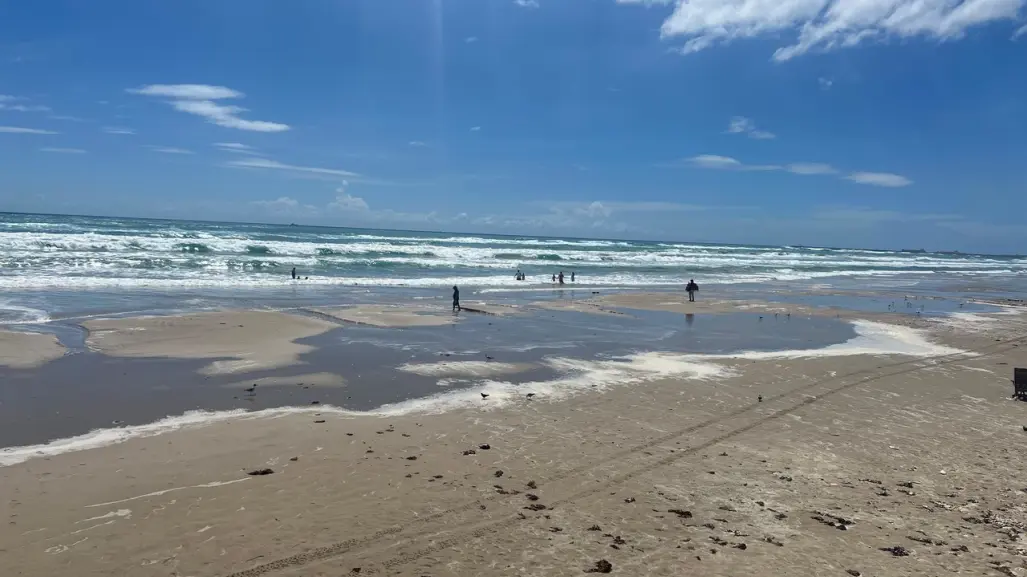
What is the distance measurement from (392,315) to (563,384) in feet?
37.7

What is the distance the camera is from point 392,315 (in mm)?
22625

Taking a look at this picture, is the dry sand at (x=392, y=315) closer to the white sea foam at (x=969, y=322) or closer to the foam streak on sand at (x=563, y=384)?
the foam streak on sand at (x=563, y=384)

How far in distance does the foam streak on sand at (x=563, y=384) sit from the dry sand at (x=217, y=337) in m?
3.78

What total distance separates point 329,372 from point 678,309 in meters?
17.9

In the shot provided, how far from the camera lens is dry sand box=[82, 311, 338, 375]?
14.3m

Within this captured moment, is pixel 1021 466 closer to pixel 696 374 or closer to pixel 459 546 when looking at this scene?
pixel 696 374

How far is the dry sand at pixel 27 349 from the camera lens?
1284 cm

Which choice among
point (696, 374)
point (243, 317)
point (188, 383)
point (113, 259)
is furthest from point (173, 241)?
point (696, 374)

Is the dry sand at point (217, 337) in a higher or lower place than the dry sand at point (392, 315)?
lower

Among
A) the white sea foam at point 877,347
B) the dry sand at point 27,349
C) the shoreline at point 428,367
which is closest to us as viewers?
the shoreline at point 428,367

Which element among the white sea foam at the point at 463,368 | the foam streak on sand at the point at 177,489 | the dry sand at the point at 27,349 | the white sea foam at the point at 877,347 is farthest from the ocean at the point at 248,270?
the white sea foam at the point at 877,347

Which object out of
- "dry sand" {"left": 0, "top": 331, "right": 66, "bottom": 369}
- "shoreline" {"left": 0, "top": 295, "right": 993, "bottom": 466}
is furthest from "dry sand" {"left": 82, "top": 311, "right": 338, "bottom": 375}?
"dry sand" {"left": 0, "top": 331, "right": 66, "bottom": 369}

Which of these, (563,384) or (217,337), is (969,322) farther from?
(217,337)

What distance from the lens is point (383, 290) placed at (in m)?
33.5
